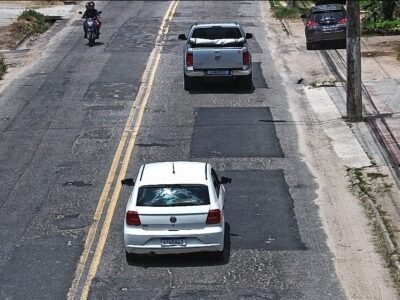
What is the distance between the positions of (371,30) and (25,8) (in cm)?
1910

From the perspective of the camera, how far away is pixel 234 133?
1035 inches

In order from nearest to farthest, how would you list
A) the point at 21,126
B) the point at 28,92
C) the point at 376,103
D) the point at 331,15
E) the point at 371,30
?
the point at 21,126 → the point at 376,103 → the point at 28,92 → the point at 331,15 → the point at 371,30

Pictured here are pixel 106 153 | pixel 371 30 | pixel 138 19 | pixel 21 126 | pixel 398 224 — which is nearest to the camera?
pixel 398 224

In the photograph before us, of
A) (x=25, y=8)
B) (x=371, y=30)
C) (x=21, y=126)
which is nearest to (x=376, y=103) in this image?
(x=21, y=126)

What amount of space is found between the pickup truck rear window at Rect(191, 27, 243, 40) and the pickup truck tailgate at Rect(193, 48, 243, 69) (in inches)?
33.4

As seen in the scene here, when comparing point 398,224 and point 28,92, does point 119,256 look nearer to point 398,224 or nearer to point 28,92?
point 398,224

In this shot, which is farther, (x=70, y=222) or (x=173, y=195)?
(x=70, y=222)

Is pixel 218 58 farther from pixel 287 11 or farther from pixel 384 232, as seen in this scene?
pixel 287 11

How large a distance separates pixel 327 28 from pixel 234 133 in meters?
14.1

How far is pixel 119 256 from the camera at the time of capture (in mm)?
17344

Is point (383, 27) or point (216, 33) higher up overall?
point (216, 33)

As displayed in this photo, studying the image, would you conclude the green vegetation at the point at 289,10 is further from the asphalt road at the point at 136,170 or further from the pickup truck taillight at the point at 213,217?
the pickup truck taillight at the point at 213,217

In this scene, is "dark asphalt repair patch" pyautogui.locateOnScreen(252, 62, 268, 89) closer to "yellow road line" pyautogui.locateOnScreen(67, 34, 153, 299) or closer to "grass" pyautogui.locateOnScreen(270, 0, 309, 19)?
"yellow road line" pyautogui.locateOnScreen(67, 34, 153, 299)

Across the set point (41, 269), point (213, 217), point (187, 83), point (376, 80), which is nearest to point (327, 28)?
point (376, 80)
